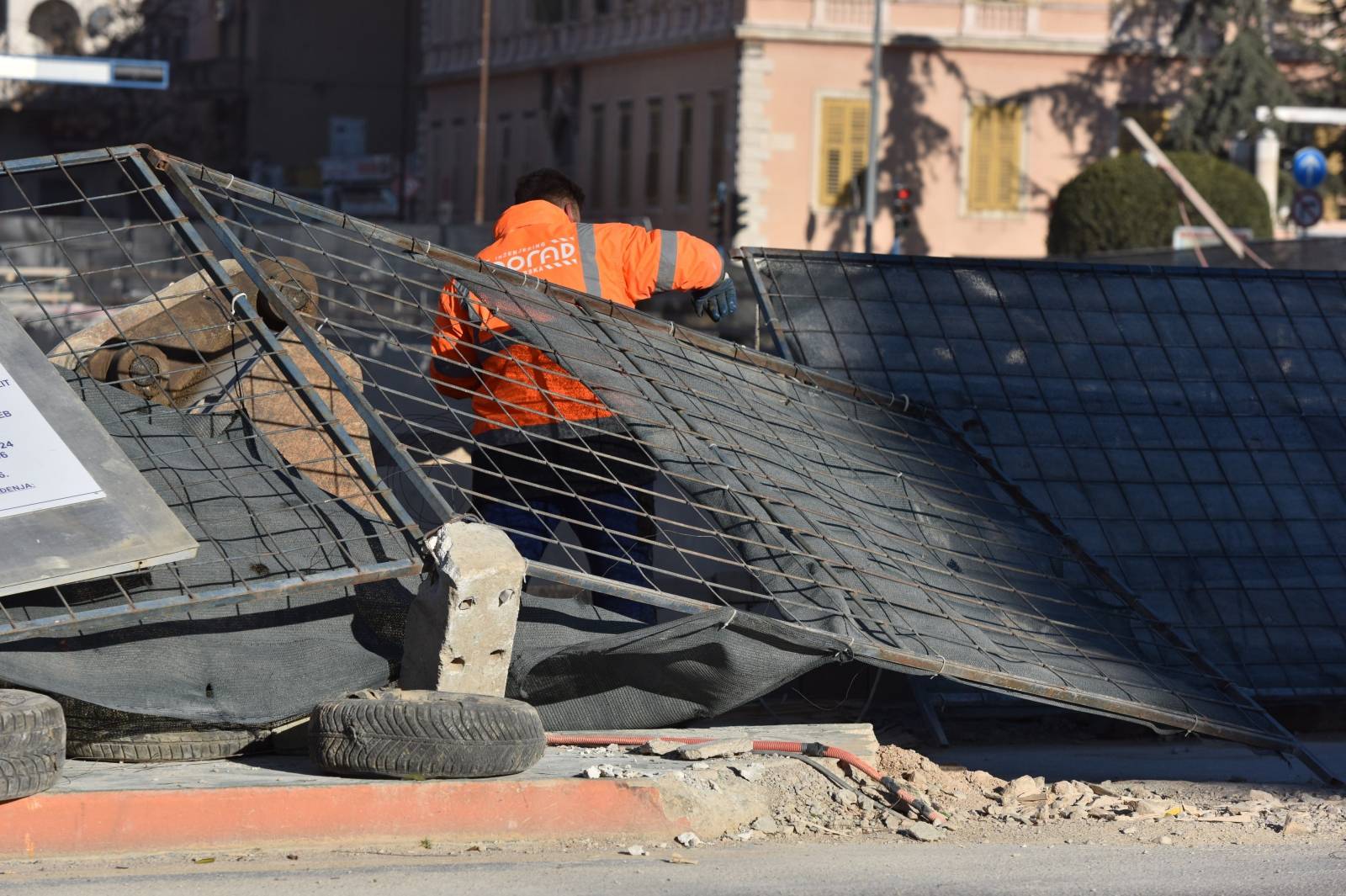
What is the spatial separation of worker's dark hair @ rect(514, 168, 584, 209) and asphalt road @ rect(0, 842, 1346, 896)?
269cm

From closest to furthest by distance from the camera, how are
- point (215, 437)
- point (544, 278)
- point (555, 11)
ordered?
1. point (215, 437)
2. point (544, 278)
3. point (555, 11)

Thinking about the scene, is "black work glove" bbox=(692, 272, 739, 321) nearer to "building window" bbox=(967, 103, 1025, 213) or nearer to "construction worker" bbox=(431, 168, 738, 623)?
"construction worker" bbox=(431, 168, 738, 623)

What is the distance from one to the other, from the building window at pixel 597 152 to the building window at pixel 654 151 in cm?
233

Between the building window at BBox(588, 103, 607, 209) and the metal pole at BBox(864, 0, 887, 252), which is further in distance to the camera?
the building window at BBox(588, 103, 607, 209)

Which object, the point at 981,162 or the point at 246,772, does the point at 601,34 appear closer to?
the point at 981,162

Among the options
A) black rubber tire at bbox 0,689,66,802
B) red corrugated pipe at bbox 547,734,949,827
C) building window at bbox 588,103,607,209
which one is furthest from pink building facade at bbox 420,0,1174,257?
black rubber tire at bbox 0,689,66,802

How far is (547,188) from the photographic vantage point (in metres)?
6.87

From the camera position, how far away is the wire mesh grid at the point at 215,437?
5266mm

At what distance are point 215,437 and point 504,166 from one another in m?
46.8

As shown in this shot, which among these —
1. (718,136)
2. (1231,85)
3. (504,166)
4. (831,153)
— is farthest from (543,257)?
(504,166)

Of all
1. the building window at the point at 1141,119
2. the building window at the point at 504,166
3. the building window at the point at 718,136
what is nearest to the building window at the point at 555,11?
the building window at the point at 504,166

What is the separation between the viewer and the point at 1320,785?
5.84 m

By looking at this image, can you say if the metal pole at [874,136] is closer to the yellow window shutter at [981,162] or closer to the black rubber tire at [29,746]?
the yellow window shutter at [981,162]

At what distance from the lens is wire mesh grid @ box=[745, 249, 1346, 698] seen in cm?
674
